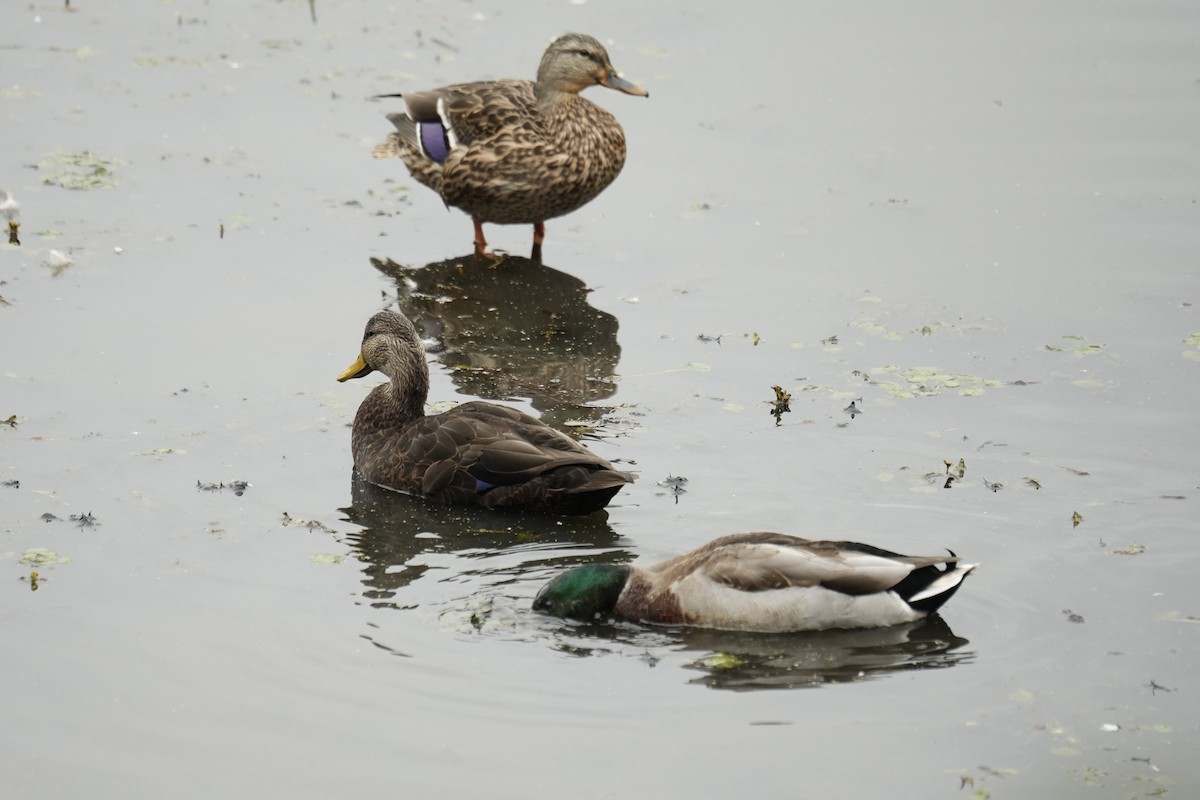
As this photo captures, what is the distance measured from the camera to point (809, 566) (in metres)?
7.34

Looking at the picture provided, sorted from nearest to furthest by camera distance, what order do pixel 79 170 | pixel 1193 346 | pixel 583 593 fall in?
pixel 583 593, pixel 1193 346, pixel 79 170

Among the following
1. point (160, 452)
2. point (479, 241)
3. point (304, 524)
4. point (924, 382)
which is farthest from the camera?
point (479, 241)

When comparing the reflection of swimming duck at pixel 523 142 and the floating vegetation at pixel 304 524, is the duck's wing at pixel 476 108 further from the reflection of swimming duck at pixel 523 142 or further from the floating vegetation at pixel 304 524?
the floating vegetation at pixel 304 524

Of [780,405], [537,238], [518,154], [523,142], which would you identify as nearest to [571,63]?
[523,142]

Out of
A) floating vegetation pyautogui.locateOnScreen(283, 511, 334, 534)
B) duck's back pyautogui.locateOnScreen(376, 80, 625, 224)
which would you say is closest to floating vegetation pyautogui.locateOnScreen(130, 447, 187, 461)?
floating vegetation pyautogui.locateOnScreen(283, 511, 334, 534)

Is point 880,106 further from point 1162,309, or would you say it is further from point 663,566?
point 663,566

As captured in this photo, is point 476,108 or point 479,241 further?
point 479,241

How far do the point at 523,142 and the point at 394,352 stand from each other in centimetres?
276

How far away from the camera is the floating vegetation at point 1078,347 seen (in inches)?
403

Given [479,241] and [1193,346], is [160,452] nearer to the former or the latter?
[479,241]

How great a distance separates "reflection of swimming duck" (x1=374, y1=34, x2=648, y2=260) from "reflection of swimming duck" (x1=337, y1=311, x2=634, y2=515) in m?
2.45

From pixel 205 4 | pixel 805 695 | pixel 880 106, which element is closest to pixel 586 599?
pixel 805 695

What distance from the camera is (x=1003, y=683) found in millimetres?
6898

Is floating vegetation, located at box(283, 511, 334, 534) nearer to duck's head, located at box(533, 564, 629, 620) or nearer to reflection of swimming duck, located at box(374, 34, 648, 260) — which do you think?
duck's head, located at box(533, 564, 629, 620)
